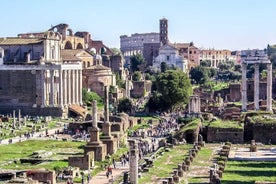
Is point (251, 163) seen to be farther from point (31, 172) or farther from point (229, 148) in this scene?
point (31, 172)

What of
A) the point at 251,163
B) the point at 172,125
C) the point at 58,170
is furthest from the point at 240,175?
the point at 172,125

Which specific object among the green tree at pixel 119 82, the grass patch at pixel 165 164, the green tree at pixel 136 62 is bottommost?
the grass patch at pixel 165 164

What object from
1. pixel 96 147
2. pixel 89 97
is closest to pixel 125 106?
pixel 89 97

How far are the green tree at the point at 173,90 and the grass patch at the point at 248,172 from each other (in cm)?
3284

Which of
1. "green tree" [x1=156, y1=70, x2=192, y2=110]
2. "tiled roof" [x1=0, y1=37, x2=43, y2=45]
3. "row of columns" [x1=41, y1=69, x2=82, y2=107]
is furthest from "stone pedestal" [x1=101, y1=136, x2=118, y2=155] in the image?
"tiled roof" [x1=0, y1=37, x2=43, y2=45]

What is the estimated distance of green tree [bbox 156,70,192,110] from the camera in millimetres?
68875

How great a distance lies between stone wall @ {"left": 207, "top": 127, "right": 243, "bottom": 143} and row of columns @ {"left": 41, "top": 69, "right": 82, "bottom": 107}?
25706 mm

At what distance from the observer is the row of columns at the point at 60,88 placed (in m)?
70.4

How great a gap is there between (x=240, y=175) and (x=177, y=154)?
9759 millimetres

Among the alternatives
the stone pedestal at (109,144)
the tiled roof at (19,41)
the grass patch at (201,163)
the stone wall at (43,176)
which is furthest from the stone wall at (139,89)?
the stone wall at (43,176)

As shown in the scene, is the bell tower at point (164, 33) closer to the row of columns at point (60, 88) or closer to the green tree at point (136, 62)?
the green tree at point (136, 62)

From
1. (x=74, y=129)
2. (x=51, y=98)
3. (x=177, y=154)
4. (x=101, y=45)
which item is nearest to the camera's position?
(x=177, y=154)

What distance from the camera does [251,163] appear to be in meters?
35.8

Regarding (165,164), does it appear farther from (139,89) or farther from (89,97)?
(139,89)
